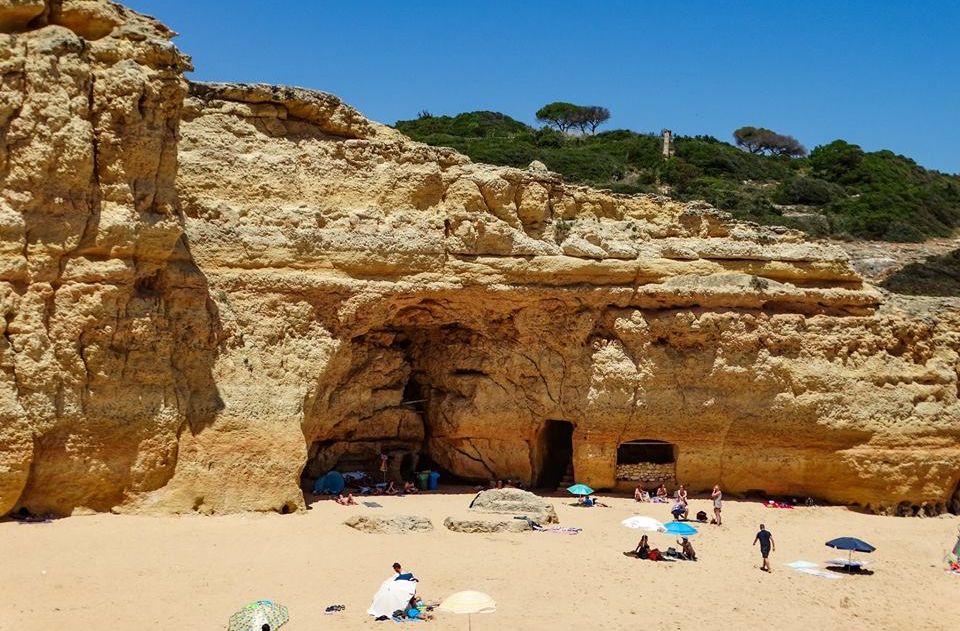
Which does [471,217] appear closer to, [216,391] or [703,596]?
[216,391]

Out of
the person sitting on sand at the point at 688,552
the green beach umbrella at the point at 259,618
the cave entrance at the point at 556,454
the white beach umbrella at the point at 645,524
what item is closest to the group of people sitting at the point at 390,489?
the cave entrance at the point at 556,454

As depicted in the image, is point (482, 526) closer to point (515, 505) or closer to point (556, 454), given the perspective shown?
point (515, 505)

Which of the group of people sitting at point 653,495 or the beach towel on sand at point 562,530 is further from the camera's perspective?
the group of people sitting at point 653,495

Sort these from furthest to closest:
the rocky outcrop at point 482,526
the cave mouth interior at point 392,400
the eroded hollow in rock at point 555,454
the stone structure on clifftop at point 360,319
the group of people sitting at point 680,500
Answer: the eroded hollow in rock at point 555,454 → the cave mouth interior at point 392,400 → the group of people sitting at point 680,500 → the rocky outcrop at point 482,526 → the stone structure on clifftop at point 360,319

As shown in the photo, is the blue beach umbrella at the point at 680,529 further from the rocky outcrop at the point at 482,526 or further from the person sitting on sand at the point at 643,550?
the rocky outcrop at the point at 482,526

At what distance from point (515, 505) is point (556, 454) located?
4907mm

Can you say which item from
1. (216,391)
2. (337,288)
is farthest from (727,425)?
(216,391)

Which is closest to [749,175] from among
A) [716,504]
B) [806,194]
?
[806,194]

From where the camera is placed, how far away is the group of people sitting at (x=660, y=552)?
14.8 metres

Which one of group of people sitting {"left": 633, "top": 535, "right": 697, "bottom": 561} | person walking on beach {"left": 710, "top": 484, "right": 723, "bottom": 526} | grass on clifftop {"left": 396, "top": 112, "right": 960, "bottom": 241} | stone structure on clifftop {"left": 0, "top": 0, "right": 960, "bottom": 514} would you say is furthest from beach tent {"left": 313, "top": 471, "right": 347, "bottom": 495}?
grass on clifftop {"left": 396, "top": 112, "right": 960, "bottom": 241}

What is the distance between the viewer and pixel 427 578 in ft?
41.7

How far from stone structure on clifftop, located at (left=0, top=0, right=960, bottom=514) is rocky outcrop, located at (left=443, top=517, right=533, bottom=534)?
2.86m

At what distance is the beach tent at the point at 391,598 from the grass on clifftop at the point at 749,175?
32.0m

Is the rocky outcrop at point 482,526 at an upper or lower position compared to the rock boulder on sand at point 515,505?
lower
